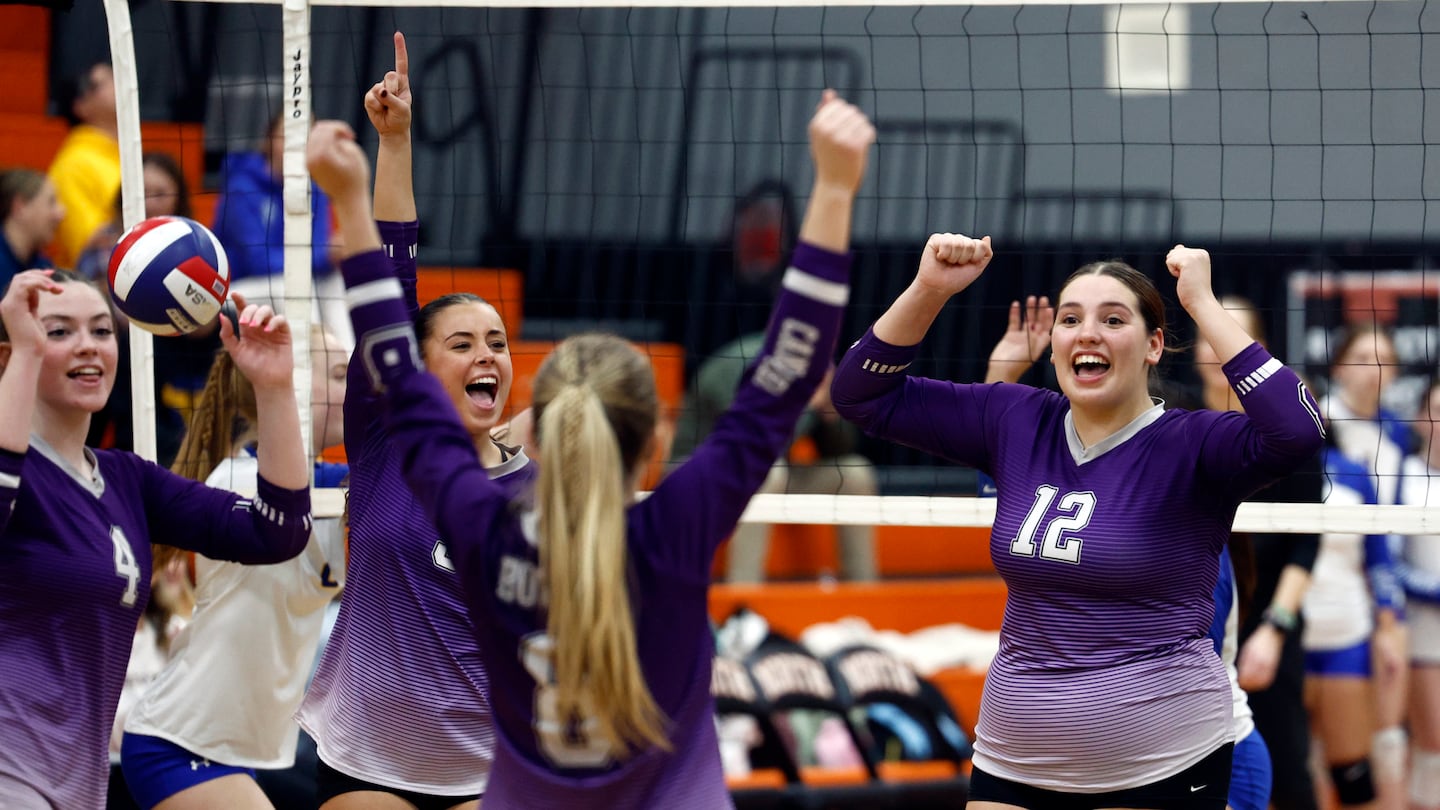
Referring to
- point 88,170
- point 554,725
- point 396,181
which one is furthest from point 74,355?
point 88,170

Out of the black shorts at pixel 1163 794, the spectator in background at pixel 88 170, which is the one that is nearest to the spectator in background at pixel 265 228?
the spectator in background at pixel 88 170

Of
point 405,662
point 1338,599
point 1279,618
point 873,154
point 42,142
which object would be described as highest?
point 873,154

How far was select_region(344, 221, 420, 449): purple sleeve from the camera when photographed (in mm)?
3578

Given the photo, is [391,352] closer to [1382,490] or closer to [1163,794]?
[1163,794]

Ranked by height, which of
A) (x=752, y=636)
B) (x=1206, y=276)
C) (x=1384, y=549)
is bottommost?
(x=752, y=636)

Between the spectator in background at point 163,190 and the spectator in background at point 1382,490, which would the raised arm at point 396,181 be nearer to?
the spectator in background at point 163,190

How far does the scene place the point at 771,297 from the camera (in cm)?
948

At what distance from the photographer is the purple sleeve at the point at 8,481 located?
3.25 m

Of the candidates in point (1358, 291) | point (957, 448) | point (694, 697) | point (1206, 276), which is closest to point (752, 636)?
point (957, 448)

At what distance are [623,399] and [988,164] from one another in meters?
8.47

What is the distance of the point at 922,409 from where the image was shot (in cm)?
375

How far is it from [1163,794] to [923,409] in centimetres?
101

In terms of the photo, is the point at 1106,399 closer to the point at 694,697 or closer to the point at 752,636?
the point at 694,697

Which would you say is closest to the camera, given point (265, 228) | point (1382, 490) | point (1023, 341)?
point (1023, 341)
